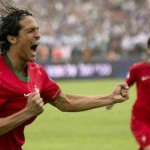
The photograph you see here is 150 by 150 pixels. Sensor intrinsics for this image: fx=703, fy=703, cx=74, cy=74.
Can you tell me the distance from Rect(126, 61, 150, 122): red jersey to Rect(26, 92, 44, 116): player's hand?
4.58 meters

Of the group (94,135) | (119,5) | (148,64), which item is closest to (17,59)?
(148,64)

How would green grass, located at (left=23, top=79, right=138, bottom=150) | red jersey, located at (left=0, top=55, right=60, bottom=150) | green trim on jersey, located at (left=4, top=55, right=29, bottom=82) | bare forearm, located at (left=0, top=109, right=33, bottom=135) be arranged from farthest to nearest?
green grass, located at (left=23, top=79, right=138, bottom=150) < green trim on jersey, located at (left=4, top=55, right=29, bottom=82) < red jersey, located at (left=0, top=55, right=60, bottom=150) < bare forearm, located at (left=0, top=109, right=33, bottom=135)

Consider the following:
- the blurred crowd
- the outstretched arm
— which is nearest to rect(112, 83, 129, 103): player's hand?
the outstretched arm

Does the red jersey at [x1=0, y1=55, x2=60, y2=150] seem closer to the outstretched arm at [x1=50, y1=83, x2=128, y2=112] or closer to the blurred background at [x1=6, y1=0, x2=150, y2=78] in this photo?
the outstretched arm at [x1=50, y1=83, x2=128, y2=112]

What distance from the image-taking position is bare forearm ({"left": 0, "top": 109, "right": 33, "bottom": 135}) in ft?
20.2

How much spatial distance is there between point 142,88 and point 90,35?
23.6 m

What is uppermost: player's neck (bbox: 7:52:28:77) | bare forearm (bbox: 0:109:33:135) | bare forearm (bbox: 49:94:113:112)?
player's neck (bbox: 7:52:28:77)

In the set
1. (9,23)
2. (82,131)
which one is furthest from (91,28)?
(9,23)

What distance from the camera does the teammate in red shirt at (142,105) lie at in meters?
10.5

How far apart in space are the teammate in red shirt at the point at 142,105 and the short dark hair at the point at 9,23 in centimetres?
414

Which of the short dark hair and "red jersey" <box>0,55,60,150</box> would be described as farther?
the short dark hair

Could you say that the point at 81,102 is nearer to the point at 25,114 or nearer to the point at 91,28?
the point at 25,114

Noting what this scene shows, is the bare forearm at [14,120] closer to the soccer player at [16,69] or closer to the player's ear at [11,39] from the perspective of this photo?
the soccer player at [16,69]

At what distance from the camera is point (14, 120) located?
20.4 ft
